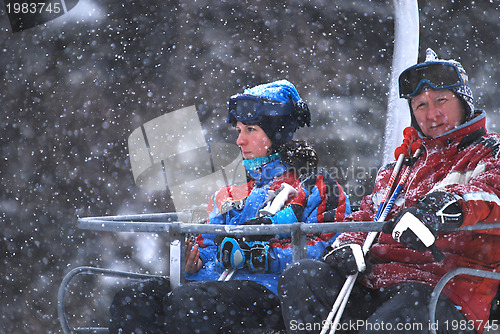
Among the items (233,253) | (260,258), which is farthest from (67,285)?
(260,258)

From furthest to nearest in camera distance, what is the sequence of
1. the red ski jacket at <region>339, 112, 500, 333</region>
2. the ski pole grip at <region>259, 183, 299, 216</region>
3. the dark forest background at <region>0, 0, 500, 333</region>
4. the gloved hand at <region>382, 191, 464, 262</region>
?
the dark forest background at <region>0, 0, 500, 333</region> < the ski pole grip at <region>259, 183, 299, 216</region> < the red ski jacket at <region>339, 112, 500, 333</region> < the gloved hand at <region>382, 191, 464, 262</region>

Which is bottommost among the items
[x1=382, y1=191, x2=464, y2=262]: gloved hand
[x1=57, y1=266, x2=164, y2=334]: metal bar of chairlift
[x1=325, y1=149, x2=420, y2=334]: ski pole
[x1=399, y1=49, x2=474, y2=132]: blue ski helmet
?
[x1=57, y1=266, x2=164, y2=334]: metal bar of chairlift

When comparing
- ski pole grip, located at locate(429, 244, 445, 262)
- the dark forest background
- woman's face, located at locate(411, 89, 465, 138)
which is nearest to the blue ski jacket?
woman's face, located at locate(411, 89, 465, 138)

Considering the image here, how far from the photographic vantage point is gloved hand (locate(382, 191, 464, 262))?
5.45ft

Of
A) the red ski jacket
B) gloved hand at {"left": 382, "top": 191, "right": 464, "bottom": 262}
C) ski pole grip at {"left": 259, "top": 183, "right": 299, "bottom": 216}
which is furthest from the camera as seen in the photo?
ski pole grip at {"left": 259, "top": 183, "right": 299, "bottom": 216}

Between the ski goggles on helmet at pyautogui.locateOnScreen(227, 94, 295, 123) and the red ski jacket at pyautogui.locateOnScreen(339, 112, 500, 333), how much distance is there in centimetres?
66

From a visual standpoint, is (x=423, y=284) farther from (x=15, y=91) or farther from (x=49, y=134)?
(x=15, y=91)

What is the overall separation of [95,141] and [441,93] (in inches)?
165

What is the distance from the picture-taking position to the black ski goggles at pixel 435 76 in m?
2.19

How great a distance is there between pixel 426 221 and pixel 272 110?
1.20 meters

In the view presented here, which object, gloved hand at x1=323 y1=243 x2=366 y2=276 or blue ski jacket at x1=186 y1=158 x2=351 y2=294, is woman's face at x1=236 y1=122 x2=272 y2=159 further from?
gloved hand at x1=323 y1=243 x2=366 y2=276

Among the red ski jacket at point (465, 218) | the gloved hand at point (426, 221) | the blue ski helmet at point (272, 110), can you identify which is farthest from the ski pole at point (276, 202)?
the gloved hand at point (426, 221)

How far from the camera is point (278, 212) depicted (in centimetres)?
240

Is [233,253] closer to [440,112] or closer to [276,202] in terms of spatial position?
[276,202]
